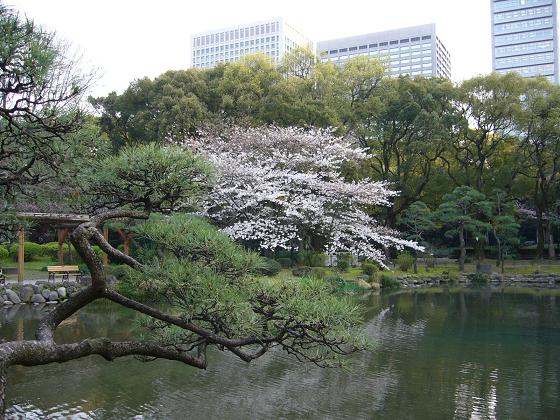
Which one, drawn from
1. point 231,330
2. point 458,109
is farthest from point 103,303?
point 458,109

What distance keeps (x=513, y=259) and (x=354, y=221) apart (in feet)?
39.9

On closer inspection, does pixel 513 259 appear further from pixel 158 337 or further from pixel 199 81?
pixel 158 337

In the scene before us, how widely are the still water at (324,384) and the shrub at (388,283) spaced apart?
8.81 meters

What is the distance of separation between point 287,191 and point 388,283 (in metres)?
5.53

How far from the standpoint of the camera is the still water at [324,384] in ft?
19.6

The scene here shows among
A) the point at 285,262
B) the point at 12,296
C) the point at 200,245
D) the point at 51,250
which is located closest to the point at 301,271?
the point at 285,262

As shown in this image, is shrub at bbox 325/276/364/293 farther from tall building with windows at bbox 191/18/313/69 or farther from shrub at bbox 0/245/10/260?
tall building with windows at bbox 191/18/313/69

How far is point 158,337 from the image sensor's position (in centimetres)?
420

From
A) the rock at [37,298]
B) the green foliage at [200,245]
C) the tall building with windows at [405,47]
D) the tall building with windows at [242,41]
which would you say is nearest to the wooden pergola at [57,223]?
the rock at [37,298]

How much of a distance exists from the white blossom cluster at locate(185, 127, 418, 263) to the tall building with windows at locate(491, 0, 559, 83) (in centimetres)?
5650

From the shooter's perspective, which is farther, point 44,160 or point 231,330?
point 44,160

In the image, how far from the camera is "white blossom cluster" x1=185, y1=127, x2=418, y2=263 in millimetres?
16938

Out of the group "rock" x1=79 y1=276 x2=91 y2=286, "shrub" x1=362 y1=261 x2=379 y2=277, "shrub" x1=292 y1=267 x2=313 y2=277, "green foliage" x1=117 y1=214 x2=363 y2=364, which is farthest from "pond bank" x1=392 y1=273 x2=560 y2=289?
"green foliage" x1=117 y1=214 x2=363 y2=364

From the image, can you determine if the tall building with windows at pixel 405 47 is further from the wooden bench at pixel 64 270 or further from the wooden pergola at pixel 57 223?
the wooden bench at pixel 64 270
